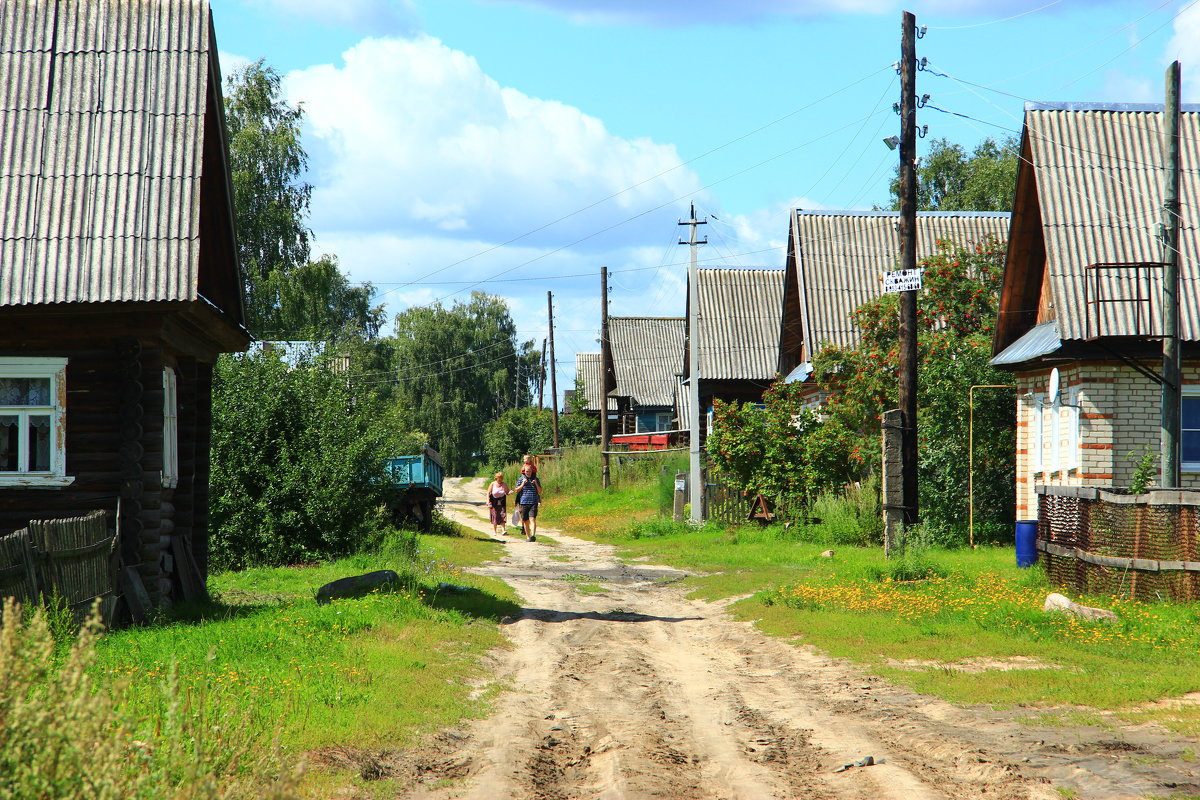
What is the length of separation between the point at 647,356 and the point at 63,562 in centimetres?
5267

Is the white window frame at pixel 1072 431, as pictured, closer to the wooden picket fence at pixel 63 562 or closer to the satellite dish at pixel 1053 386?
the satellite dish at pixel 1053 386

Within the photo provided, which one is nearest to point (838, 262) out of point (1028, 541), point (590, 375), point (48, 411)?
point (1028, 541)

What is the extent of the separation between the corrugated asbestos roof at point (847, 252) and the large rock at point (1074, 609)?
16.7 meters

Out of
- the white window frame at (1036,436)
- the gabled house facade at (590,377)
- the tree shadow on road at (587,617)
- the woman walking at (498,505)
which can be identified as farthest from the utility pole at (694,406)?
the gabled house facade at (590,377)

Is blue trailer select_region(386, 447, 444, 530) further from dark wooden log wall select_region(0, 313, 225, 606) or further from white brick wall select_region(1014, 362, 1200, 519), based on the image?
white brick wall select_region(1014, 362, 1200, 519)

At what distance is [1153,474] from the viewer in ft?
55.2

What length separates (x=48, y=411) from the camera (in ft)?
39.9

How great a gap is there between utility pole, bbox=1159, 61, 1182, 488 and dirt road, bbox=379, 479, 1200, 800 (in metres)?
7.71

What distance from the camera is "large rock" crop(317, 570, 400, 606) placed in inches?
516

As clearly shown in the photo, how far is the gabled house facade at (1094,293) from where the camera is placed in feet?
55.1

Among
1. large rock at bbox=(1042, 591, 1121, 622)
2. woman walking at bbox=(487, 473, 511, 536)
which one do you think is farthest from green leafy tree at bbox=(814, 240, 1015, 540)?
woman walking at bbox=(487, 473, 511, 536)

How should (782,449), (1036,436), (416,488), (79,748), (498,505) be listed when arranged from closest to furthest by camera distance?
1. (79,748)
2. (1036,436)
3. (782,449)
4. (416,488)
5. (498,505)

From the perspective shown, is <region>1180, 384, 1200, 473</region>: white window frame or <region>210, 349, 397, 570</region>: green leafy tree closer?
<region>1180, 384, 1200, 473</region>: white window frame

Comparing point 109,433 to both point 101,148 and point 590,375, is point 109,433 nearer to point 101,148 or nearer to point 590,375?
point 101,148
